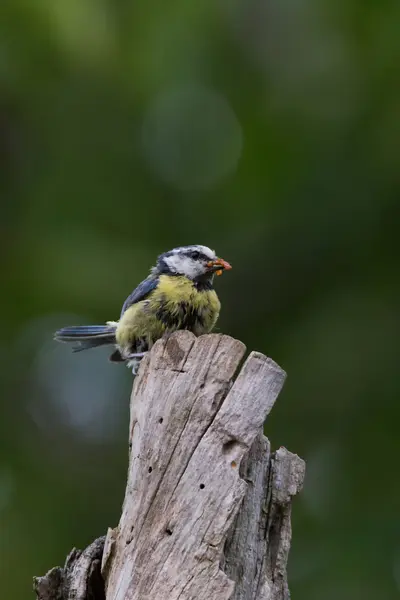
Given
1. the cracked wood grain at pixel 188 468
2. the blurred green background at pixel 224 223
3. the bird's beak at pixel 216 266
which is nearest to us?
the cracked wood grain at pixel 188 468

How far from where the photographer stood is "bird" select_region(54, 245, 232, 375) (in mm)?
4215

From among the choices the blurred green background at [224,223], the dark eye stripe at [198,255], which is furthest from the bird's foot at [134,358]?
the blurred green background at [224,223]

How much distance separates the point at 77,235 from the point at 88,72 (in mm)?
1350

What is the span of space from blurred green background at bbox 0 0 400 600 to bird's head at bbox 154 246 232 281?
8.43 ft

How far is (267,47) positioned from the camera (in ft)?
25.8

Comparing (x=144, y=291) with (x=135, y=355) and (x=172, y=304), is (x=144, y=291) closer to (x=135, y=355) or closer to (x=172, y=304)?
(x=172, y=304)

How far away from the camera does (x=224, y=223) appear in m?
7.70

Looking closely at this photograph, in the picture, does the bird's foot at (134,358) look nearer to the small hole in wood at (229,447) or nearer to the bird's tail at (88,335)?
the bird's tail at (88,335)

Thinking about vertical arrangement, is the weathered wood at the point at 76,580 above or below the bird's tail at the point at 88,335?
below

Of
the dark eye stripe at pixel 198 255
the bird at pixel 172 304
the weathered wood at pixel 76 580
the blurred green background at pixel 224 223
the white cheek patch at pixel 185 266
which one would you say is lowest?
the weathered wood at pixel 76 580

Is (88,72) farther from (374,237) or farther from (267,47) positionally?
(374,237)

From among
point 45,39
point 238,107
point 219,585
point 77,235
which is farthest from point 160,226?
point 219,585

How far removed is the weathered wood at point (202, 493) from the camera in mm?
2900

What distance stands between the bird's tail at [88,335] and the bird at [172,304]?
0.38 meters
